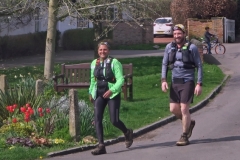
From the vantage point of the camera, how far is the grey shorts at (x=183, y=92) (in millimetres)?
10453

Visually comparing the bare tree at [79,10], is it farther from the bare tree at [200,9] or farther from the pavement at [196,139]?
the bare tree at [200,9]

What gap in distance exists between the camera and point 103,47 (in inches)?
393

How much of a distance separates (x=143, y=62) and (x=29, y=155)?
17.2 meters

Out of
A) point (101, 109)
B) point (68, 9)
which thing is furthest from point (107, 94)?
point (68, 9)

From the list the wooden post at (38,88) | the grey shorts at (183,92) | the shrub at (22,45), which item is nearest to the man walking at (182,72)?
the grey shorts at (183,92)

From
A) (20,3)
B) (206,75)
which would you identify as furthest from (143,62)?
(20,3)

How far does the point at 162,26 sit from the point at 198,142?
3725 centimetres

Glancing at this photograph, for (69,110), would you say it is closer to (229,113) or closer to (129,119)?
(129,119)

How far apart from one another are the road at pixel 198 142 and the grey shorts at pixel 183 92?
76cm

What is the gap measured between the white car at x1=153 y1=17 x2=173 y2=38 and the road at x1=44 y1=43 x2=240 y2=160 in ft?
102

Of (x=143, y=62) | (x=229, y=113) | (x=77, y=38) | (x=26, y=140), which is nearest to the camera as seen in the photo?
(x=26, y=140)

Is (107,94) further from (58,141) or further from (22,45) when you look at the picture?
(22,45)

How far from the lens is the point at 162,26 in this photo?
4788 centimetres

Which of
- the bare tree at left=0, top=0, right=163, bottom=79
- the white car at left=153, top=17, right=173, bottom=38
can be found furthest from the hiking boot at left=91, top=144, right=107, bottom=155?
the white car at left=153, top=17, right=173, bottom=38
